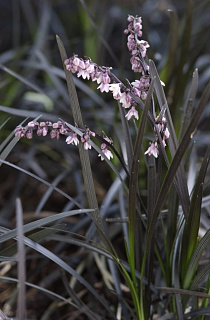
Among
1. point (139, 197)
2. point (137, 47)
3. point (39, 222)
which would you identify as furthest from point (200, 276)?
point (137, 47)

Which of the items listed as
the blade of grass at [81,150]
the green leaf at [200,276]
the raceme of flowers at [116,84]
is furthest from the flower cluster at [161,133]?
the green leaf at [200,276]

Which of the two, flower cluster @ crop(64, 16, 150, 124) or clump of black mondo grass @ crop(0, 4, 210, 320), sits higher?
flower cluster @ crop(64, 16, 150, 124)

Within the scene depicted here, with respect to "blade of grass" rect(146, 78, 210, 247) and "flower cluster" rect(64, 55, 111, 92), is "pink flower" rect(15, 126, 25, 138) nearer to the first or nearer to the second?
"flower cluster" rect(64, 55, 111, 92)

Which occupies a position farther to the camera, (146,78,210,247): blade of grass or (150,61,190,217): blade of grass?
(150,61,190,217): blade of grass

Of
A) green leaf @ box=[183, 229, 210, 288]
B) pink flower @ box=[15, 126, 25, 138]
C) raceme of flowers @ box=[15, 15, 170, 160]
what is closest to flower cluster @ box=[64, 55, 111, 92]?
raceme of flowers @ box=[15, 15, 170, 160]

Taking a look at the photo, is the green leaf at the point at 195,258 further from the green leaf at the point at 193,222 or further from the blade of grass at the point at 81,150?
the blade of grass at the point at 81,150

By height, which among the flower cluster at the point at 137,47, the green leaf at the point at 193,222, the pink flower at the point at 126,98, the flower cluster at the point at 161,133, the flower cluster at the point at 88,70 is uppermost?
the flower cluster at the point at 137,47

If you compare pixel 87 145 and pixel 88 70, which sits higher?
pixel 88 70

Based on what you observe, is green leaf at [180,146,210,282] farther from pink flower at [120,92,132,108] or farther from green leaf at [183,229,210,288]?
pink flower at [120,92,132,108]

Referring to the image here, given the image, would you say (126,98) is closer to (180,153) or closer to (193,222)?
(180,153)

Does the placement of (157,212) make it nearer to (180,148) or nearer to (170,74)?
(180,148)

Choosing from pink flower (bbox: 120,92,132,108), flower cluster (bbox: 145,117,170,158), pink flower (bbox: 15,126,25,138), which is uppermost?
pink flower (bbox: 120,92,132,108)

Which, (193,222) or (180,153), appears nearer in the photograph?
(180,153)

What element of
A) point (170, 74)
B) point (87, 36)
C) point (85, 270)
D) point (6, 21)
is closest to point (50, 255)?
point (85, 270)
